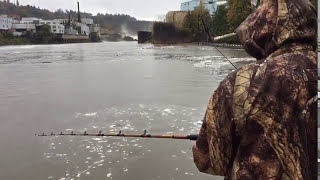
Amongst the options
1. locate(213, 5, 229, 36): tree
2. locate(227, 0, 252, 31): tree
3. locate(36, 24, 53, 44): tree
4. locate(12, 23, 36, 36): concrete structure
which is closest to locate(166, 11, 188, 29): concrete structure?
locate(213, 5, 229, 36): tree

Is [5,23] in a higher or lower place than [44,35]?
higher

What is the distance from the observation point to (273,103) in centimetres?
158

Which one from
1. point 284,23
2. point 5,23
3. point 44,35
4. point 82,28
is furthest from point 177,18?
point 82,28

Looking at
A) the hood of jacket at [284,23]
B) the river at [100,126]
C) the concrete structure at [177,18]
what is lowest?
the river at [100,126]

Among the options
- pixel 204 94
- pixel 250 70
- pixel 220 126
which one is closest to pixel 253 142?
pixel 220 126

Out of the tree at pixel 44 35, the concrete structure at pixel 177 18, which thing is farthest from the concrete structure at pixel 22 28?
the concrete structure at pixel 177 18

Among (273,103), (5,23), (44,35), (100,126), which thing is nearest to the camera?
(273,103)

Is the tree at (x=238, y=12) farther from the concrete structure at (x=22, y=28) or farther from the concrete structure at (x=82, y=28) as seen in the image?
the concrete structure at (x=82, y=28)

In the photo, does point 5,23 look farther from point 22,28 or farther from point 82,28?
point 82,28

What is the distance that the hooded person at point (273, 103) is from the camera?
1.54 m

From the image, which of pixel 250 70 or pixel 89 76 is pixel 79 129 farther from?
pixel 89 76

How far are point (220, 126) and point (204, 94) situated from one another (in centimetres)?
1015

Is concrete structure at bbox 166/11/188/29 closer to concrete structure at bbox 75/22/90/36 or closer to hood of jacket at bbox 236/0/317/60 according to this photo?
hood of jacket at bbox 236/0/317/60

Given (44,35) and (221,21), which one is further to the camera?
(44,35)
